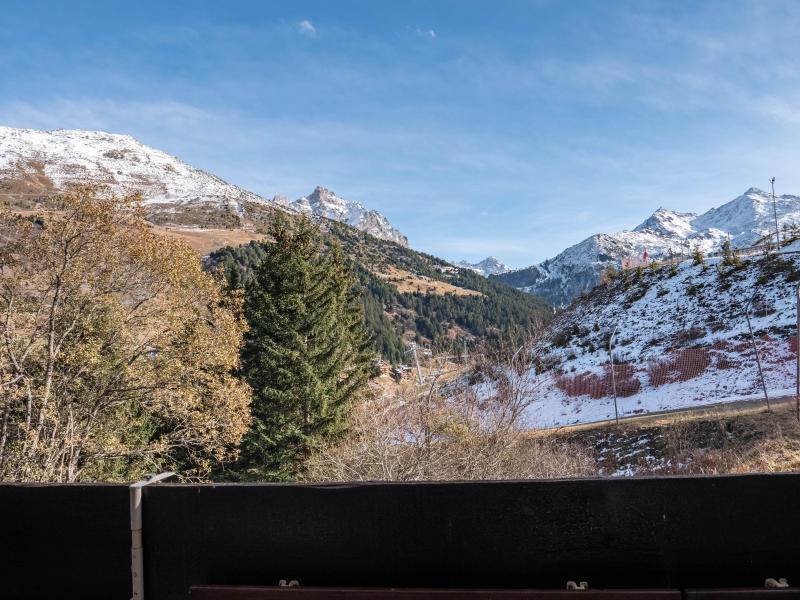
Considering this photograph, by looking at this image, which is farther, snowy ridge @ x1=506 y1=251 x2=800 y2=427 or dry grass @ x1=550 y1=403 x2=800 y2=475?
snowy ridge @ x1=506 y1=251 x2=800 y2=427

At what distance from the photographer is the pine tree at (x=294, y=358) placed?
1000 inches

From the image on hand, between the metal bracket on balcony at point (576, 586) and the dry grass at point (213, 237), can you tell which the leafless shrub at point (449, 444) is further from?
the dry grass at point (213, 237)

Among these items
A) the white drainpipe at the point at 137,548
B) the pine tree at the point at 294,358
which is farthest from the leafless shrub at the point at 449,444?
the white drainpipe at the point at 137,548

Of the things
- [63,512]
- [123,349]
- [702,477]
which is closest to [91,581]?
[63,512]

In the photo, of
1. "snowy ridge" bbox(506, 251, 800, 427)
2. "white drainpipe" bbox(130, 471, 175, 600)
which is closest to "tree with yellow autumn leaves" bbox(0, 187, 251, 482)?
"white drainpipe" bbox(130, 471, 175, 600)

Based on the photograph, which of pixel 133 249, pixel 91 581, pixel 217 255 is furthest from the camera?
pixel 217 255

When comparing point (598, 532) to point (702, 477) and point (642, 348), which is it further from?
point (642, 348)

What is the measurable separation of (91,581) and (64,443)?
16.4 meters

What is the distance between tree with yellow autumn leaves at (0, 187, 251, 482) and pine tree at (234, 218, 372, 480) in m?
→ 7.30

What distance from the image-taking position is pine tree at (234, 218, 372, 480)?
25391mm

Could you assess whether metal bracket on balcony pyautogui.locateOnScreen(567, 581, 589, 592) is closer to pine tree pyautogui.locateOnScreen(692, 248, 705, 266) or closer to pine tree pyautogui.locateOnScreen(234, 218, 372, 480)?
pine tree pyautogui.locateOnScreen(234, 218, 372, 480)

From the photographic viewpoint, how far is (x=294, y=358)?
2630cm

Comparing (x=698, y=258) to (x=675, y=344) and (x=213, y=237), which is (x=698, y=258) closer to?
(x=675, y=344)

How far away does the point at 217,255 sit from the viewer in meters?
134
